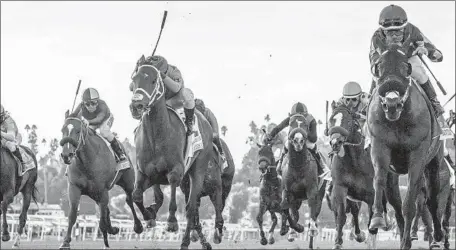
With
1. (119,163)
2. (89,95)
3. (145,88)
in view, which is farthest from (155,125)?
(89,95)

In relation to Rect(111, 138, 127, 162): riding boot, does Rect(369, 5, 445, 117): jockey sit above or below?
above

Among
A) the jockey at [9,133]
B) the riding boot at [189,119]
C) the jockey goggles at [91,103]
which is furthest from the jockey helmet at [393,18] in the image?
the jockey at [9,133]

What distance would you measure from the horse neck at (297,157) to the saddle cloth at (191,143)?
14.4 ft

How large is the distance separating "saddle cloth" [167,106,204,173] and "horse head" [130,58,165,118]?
1.16 metres

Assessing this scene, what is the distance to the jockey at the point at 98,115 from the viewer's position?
752 inches

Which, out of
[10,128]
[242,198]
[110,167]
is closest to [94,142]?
[110,167]

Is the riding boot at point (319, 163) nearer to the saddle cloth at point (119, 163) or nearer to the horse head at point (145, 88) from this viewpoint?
the saddle cloth at point (119, 163)

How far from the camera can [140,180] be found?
14445 mm

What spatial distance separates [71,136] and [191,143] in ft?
10.5

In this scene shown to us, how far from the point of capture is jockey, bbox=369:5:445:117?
1216 cm

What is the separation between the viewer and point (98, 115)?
764 inches

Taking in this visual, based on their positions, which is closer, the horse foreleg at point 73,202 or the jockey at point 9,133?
the horse foreleg at point 73,202

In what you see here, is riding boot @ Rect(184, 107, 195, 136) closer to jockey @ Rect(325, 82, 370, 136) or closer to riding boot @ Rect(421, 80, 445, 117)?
jockey @ Rect(325, 82, 370, 136)

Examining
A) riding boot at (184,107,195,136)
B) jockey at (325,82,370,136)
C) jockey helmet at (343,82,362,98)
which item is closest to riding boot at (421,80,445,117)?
riding boot at (184,107,195,136)
